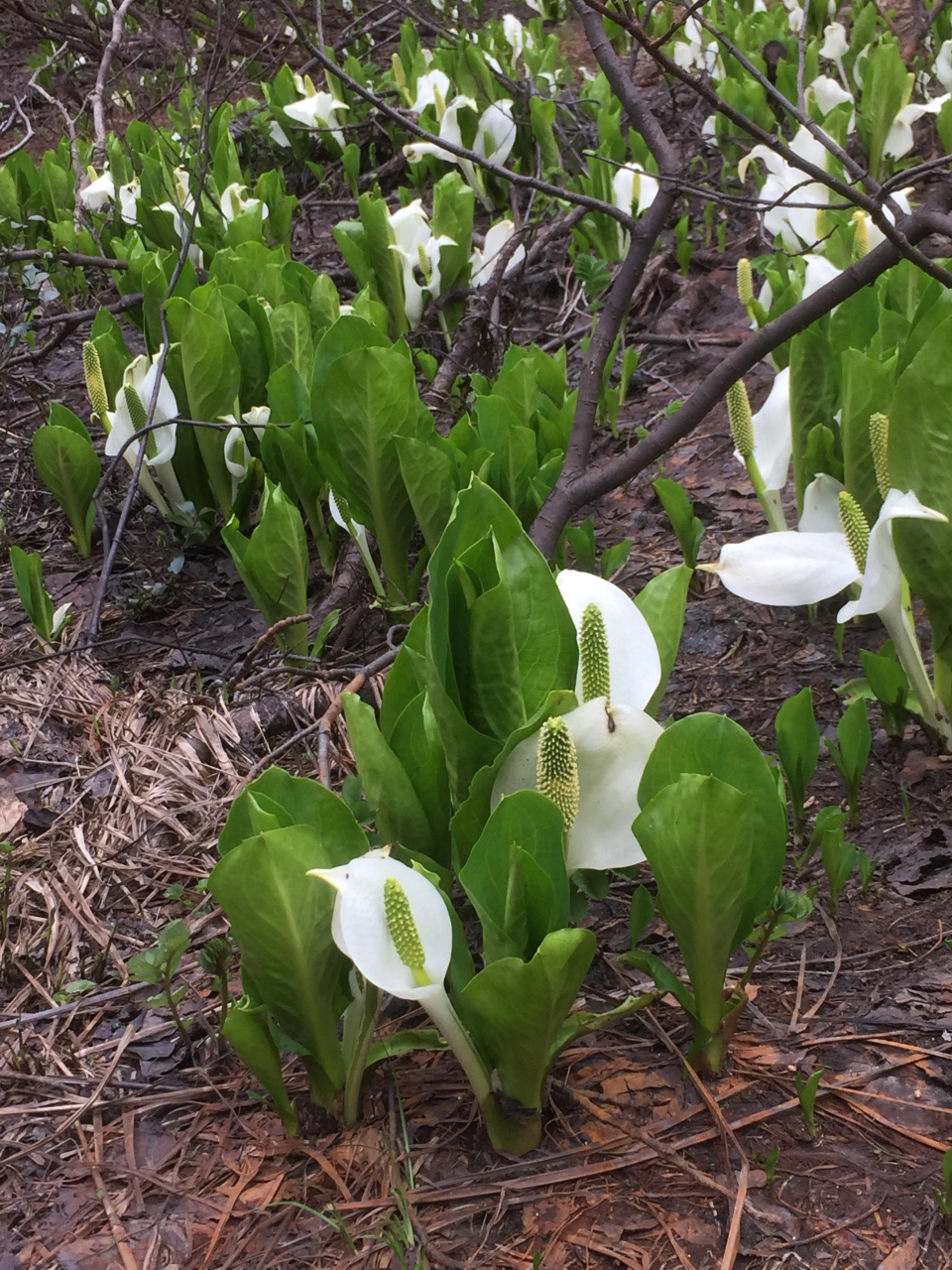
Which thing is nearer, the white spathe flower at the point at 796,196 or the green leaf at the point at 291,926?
the green leaf at the point at 291,926

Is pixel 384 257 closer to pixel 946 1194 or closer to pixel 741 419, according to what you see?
pixel 741 419

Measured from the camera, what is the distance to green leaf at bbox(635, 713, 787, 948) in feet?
3.33

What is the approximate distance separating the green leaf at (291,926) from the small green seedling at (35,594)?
1.18 meters

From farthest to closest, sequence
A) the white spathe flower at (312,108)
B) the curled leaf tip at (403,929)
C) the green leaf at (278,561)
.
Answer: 1. the white spathe flower at (312,108)
2. the green leaf at (278,561)
3. the curled leaf tip at (403,929)

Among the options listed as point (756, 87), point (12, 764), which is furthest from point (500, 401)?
point (756, 87)

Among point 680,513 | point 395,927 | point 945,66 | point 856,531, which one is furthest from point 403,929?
point 945,66

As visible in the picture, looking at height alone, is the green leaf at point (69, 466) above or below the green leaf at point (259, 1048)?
above

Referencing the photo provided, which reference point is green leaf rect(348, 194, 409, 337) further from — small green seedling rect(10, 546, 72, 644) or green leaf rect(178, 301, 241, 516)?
small green seedling rect(10, 546, 72, 644)

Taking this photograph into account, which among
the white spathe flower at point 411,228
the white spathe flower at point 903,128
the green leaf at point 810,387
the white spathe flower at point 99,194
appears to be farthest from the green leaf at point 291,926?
the white spathe flower at point 99,194

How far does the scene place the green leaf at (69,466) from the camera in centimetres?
220

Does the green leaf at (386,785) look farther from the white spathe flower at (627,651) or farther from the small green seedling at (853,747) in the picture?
the small green seedling at (853,747)

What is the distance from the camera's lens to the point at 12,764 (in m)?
1.79

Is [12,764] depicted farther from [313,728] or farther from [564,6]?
[564,6]

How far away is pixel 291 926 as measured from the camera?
3.23 ft
